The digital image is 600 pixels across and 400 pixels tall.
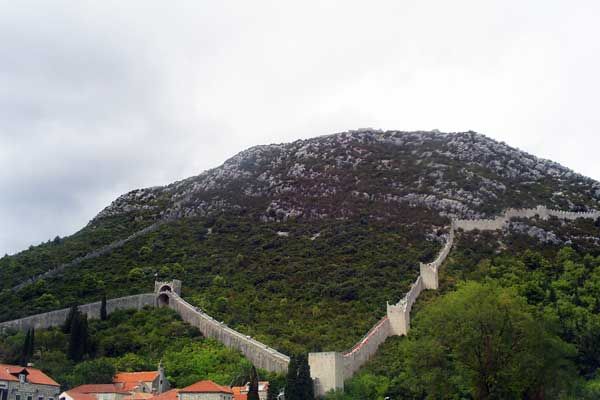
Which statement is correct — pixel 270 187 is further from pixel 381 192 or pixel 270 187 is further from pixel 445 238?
pixel 445 238

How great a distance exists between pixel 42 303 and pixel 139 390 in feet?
87.9

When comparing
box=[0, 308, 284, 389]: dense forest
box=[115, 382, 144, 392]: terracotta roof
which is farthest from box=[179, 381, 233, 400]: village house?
box=[0, 308, 284, 389]: dense forest

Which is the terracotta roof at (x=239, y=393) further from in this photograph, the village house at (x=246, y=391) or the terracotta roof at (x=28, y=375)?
the terracotta roof at (x=28, y=375)

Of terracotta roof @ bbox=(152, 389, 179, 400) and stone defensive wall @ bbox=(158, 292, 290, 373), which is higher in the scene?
stone defensive wall @ bbox=(158, 292, 290, 373)

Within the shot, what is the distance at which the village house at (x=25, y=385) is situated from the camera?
5269 centimetres

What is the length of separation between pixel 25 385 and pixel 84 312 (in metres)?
24.1

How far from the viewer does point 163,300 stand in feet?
270

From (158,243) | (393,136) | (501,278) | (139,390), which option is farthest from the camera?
(393,136)

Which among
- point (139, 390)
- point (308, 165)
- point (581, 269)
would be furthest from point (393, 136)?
point (139, 390)

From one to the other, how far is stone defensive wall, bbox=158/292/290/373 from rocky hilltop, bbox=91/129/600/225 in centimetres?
3017

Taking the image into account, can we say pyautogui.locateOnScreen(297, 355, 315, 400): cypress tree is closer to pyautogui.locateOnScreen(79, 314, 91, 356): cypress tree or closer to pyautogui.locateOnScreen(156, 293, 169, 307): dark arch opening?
pyautogui.locateOnScreen(79, 314, 91, 356): cypress tree

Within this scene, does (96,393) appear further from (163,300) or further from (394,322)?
(163,300)

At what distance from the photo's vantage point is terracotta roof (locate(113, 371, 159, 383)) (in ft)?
196

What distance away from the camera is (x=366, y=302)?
76.8 meters
